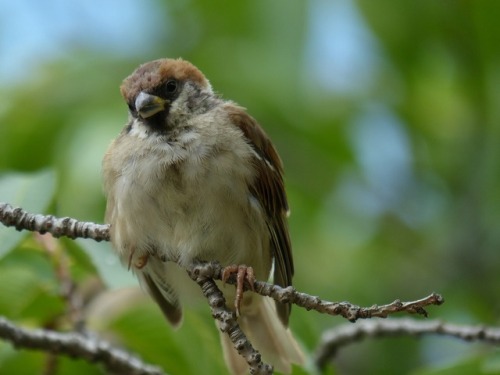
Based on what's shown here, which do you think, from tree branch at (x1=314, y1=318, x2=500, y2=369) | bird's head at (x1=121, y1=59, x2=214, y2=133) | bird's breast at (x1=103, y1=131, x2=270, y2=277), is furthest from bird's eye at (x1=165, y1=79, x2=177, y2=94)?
tree branch at (x1=314, y1=318, x2=500, y2=369)

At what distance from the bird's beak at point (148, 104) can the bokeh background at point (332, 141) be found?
603 millimetres

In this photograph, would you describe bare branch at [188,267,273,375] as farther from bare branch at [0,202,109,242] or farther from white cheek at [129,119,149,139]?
white cheek at [129,119,149,139]

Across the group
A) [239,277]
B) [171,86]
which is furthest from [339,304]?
[171,86]

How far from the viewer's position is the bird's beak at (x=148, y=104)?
3566mm

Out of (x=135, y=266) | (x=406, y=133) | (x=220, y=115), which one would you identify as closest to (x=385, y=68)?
(x=406, y=133)

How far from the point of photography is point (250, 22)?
4488 mm

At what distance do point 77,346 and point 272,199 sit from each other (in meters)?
0.93

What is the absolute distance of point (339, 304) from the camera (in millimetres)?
2559

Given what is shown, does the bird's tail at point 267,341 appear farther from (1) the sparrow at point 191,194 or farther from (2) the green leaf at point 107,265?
(2) the green leaf at point 107,265

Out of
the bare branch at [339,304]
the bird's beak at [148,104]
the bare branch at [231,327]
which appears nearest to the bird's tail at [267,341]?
the bare branch at [231,327]

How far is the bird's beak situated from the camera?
3566mm

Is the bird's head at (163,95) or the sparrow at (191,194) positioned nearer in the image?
the sparrow at (191,194)

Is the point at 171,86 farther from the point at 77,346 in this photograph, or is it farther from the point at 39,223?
the point at 77,346

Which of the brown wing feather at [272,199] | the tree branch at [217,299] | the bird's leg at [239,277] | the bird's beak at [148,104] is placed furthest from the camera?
the brown wing feather at [272,199]
